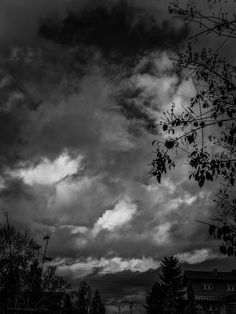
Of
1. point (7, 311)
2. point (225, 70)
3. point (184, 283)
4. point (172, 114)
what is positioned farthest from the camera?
point (184, 283)

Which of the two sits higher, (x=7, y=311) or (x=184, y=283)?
(x=184, y=283)

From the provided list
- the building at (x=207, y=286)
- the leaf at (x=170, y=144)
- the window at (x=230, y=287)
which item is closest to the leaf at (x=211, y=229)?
the leaf at (x=170, y=144)

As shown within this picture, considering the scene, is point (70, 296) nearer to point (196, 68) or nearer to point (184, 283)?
point (184, 283)

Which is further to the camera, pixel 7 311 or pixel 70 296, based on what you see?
pixel 70 296

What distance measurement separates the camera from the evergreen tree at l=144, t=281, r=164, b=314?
2431 inches

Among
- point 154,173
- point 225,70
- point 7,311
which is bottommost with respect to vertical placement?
point 7,311

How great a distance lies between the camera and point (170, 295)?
54125 mm

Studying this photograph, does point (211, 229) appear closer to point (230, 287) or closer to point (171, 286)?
point (171, 286)

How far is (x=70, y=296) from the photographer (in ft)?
285

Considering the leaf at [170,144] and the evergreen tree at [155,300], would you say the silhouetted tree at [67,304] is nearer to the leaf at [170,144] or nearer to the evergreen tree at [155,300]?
the evergreen tree at [155,300]

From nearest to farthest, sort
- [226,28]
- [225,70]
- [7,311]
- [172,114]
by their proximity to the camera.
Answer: [226,28]
[225,70]
[172,114]
[7,311]

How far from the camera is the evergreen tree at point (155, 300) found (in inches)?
2431

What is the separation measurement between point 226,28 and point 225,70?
A: 719 mm

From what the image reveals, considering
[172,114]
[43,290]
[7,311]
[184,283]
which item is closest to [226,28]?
[172,114]
